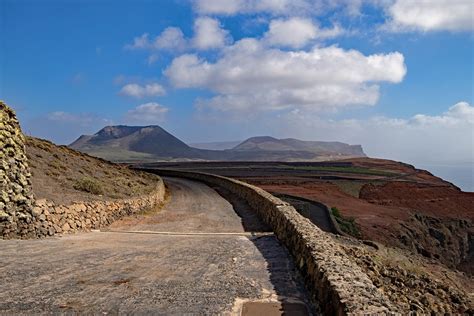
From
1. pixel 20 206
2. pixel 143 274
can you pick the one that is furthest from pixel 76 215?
pixel 143 274

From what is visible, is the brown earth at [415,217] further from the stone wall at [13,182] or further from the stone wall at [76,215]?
the stone wall at [13,182]

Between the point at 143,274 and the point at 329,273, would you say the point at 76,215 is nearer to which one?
the point at 143,274

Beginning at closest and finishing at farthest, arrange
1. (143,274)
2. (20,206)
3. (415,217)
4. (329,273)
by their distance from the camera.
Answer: (329,273) → (143,274) → (20,206) → (415,217)

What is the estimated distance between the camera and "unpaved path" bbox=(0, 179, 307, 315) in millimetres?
7066

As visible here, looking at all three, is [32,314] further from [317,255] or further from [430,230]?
[430,230]

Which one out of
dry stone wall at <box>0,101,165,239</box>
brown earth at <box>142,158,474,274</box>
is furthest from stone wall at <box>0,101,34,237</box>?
brown earth at <box>142,158,474,274</box>

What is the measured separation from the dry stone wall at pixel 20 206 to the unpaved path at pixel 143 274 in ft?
2.36

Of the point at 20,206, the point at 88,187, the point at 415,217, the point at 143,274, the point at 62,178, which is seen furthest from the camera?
the point at 415,217

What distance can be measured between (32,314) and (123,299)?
4.71ft

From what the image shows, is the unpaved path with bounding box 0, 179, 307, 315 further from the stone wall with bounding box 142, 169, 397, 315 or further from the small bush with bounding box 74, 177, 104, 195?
the small bush with bounding box 74, 177, 104, 195

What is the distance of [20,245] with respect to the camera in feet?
38.4

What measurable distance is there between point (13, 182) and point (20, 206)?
2.60 ft

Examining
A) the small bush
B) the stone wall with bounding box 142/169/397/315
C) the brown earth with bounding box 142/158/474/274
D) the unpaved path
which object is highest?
the small bush

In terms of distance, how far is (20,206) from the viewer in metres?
13.2
